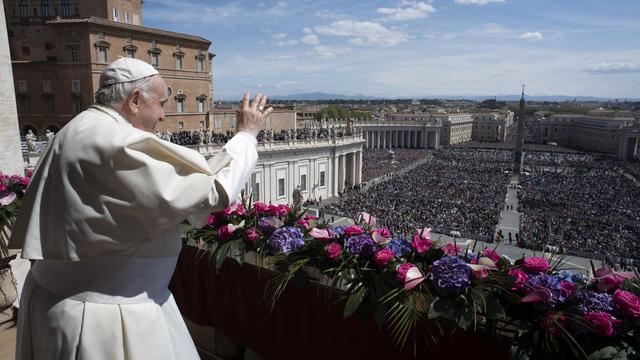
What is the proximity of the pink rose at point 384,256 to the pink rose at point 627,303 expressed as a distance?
1.53m

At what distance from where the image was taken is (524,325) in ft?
10.4

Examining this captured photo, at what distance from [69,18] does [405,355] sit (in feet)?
117

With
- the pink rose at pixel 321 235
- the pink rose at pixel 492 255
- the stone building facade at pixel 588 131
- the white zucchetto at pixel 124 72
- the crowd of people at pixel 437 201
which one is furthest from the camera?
the stone building facade at pixel 588 131

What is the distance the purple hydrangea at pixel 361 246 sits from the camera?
12.2 feet

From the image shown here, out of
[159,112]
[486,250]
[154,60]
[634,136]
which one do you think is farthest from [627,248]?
[634,136]

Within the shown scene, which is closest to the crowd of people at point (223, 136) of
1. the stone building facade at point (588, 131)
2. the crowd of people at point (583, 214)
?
the crowd of people at point (583, 214)

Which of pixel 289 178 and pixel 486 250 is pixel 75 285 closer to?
pixel 486 250

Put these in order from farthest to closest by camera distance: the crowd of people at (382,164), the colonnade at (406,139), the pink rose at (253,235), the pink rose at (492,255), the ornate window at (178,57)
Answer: the colonnade at (406,139) → the crowd of people at (382,164) → the ornate window at (178,57) → the pink rose at (253,235) → the pink rose at (492,255)

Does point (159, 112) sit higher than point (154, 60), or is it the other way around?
point (154, 60)

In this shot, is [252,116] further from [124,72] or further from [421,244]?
[421,244]

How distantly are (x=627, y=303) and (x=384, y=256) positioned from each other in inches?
63.8

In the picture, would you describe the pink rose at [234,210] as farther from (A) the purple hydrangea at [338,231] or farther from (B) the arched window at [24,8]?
(B) the arched window at [24,8]

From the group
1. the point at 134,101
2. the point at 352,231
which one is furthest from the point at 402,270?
the point at 134,101

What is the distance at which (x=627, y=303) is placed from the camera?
281 centimetres
